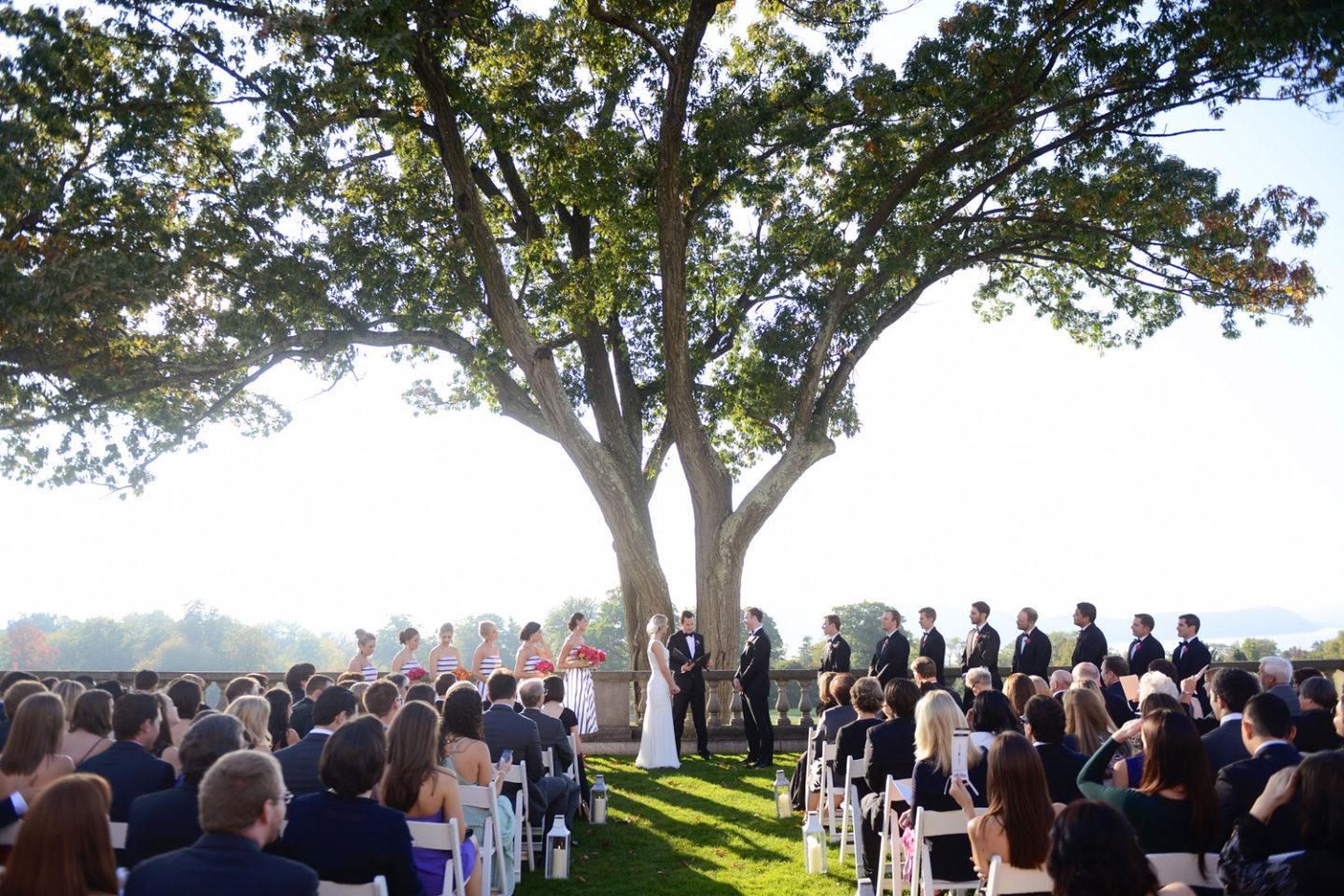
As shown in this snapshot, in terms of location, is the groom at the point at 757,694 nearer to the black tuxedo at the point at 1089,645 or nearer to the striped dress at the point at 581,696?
the striped dress at the point at 581,696

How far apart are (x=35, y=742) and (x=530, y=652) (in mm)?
7831

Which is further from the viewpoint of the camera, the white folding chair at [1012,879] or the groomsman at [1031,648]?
the groomsman at [1031,648]

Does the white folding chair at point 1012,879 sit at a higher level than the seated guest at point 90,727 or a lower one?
lower

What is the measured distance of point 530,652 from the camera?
1255 cm

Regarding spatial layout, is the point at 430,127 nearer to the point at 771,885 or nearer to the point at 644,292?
Result: the point at 644,292

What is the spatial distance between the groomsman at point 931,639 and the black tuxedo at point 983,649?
37cm

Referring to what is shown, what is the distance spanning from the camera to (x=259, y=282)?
14570 mm

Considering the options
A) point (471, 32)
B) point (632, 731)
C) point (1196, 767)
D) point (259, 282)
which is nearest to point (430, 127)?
point (471, 32)

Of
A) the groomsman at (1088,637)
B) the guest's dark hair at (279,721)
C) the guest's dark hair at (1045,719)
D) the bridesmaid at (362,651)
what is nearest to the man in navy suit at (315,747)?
the guest's dark hair at (279,721)

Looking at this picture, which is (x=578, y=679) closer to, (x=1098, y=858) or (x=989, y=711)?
(x=989, y=711)

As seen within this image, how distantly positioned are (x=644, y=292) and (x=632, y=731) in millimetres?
8106

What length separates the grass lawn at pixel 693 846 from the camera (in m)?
7.47

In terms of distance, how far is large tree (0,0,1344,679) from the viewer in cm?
1337

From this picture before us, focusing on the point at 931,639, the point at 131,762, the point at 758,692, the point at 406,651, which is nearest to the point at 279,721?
the point at 131,762
